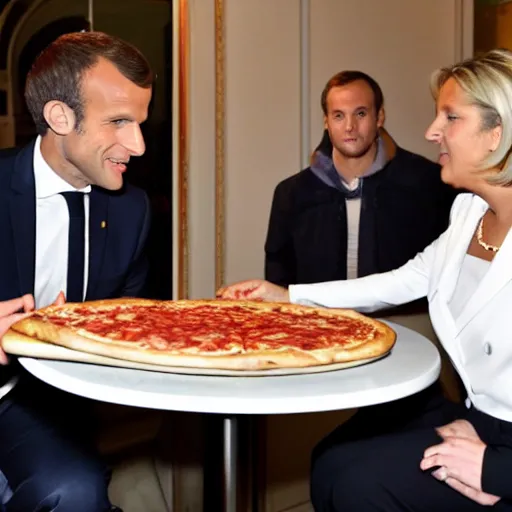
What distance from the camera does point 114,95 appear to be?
2287 millimetres

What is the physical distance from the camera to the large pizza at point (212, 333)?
57.9 inches

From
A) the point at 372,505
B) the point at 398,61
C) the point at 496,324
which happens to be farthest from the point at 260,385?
the point at 398,61

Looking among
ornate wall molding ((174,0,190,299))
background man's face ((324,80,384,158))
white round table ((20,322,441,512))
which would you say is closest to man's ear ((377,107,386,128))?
background man's face ((324,80,384,158))

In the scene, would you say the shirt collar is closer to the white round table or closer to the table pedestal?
the white round table

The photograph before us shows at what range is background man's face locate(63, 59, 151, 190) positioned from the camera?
2.28m

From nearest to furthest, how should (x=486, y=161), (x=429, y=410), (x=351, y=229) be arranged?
(x=486, y=161) < (x=429, y=410) < (x=351, y=229)

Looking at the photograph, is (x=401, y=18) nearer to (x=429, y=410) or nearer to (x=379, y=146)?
(x=379, y=146)

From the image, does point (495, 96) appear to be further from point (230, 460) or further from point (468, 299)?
point (230, 460)

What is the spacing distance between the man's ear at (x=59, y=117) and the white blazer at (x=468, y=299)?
0.78 meters

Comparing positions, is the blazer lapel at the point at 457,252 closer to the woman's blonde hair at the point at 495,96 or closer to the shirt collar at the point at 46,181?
the woman's blonde hair at the point at 495,96

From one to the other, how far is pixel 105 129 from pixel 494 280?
1.17 metres

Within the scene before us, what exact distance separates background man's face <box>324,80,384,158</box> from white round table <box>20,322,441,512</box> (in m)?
1.33

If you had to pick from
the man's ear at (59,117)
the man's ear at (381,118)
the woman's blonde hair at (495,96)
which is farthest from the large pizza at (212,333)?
the man's ear at (381,118)

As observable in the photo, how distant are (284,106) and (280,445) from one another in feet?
4.12
